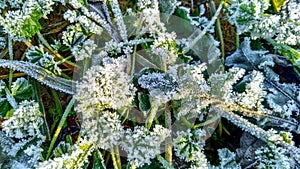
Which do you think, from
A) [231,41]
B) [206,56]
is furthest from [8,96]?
[231,41]

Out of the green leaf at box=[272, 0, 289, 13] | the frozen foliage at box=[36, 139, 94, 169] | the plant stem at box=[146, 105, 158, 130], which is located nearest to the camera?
the frozen foliage at box=[36, 139, 94, 169]

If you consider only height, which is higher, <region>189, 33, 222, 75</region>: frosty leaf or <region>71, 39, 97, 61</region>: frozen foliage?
<region>71, 39, 97, 61</region>: frozen foliage

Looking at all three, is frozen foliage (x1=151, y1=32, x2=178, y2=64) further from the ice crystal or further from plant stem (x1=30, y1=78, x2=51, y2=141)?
plant stem (x1=30, y1=78, x2=51, y2=141)

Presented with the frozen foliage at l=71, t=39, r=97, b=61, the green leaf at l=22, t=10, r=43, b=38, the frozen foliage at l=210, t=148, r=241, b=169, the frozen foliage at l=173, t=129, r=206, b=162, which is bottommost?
the frozen foliage at l=210, t=148, r=241, b=169

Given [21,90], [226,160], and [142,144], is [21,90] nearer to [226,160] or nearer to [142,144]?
[142,144]

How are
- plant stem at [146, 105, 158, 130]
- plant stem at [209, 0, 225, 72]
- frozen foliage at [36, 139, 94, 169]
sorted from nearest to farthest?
frozen foliage at [36, 139, 94, 169] → plant stem at [146, 105, 158, 130] → plant stem at [209, 0, 225, 72]

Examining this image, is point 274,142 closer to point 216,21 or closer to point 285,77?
point 285,77

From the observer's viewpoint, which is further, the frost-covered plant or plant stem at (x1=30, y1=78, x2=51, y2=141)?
plant stem at (x1=30, y1=78, x2=51, y2=141)

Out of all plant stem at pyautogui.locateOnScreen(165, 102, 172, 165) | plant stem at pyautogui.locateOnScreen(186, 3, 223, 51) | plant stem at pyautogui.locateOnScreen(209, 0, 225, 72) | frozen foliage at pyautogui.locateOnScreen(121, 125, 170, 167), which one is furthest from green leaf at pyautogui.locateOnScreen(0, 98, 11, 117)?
plant stem at pyautogui.locateOnScreen(209, 0, 225, 72)
